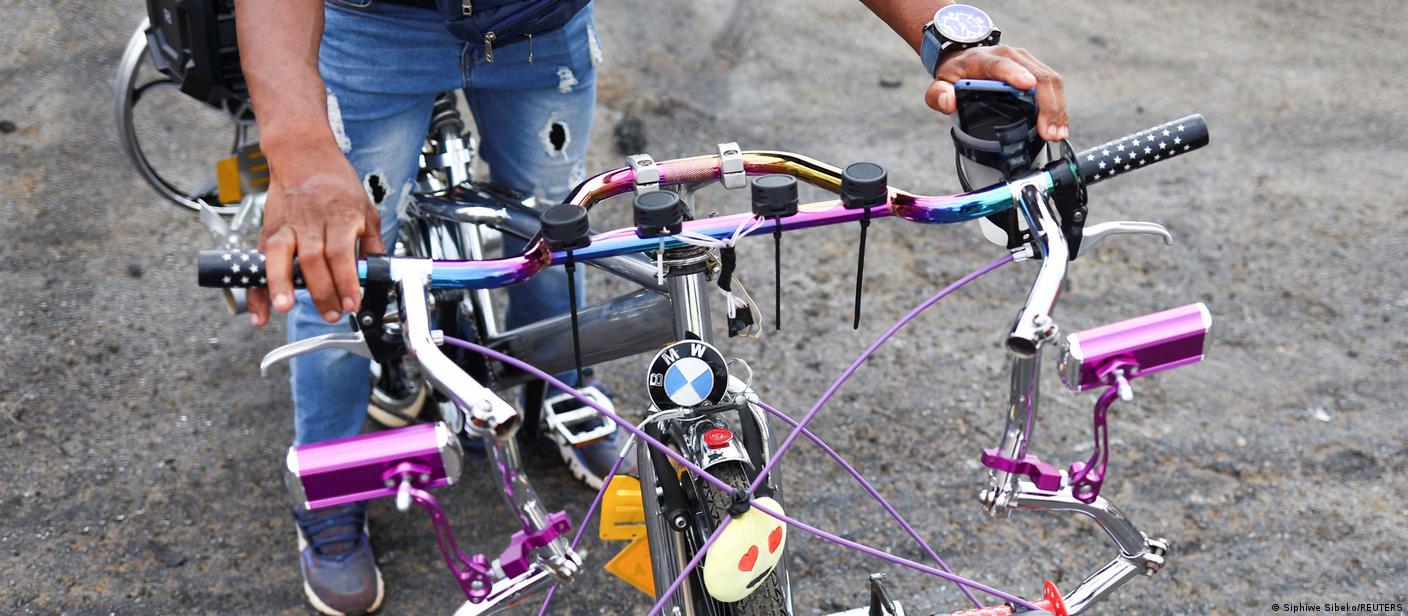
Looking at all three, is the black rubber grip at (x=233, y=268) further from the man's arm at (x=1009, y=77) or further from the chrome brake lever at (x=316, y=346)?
the man's arm at (x=1009, y=77)

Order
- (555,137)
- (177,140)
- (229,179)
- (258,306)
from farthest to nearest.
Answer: (177,140) < (229,179) < (555,137) < (258,306)

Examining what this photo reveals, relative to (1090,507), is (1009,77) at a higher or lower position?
higher

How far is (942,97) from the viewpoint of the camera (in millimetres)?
1609

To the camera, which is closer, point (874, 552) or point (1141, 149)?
point (874, 552)

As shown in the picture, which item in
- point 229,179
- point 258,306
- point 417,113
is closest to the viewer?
point 258,306

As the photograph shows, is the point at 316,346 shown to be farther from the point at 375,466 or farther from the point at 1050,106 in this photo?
the point at 1050,106

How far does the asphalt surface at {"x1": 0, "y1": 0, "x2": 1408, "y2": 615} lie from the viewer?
8.80 feet

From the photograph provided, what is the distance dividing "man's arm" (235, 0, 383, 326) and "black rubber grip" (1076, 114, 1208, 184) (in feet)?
3.29

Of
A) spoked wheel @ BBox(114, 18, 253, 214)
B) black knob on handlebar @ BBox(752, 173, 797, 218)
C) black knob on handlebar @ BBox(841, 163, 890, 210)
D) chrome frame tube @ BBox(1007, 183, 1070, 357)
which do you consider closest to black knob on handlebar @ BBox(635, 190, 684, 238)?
black knob on handlebar @ BBox(752, 173, 797, 218)

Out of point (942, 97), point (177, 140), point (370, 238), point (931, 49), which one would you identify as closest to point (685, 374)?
point (370, 238)

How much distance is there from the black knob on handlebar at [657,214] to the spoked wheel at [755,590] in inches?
13.2

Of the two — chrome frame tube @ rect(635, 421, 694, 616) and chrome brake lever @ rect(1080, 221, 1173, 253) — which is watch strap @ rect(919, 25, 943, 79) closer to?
chrome brake lever @ rect(1080, 221, 1173, 253)
